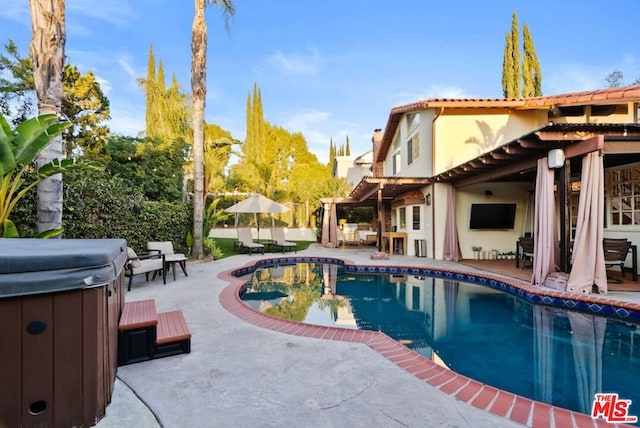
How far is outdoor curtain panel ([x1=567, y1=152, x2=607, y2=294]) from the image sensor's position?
6828 millimetres

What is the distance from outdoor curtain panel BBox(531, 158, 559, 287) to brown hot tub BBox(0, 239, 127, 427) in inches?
358

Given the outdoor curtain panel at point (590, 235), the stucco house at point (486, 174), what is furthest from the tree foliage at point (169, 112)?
the outdoor curtain panel at point (590, 235)

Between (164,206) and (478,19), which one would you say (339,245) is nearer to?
(164,206)

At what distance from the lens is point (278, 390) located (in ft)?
9.96

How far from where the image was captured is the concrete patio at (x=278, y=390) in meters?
2.57

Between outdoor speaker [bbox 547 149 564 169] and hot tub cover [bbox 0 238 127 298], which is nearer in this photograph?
hot tub cover [bbox 0 238 127 298]

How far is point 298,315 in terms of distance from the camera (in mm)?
6730

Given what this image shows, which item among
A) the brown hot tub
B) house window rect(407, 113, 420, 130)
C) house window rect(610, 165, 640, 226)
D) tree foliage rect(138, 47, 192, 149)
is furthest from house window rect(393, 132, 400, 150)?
the brown hot tub

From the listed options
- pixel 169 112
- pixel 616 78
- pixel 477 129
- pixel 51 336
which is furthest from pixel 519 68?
pixel 51 336

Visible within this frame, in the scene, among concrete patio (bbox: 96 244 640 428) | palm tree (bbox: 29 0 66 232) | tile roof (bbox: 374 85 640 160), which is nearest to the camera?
concrete patio (bbox: 96 244 640 428)

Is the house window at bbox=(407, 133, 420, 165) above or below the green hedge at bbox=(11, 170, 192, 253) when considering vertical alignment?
above

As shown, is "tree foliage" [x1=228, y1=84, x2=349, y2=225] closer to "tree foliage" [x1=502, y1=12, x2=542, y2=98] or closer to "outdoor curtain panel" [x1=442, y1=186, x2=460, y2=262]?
"outdoor curtain panel" [x1=442, y1=186, x2=460, y2=262]

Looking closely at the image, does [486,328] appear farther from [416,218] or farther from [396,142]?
[396,142]

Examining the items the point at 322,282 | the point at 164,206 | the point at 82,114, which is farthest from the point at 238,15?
the point at 322,282
